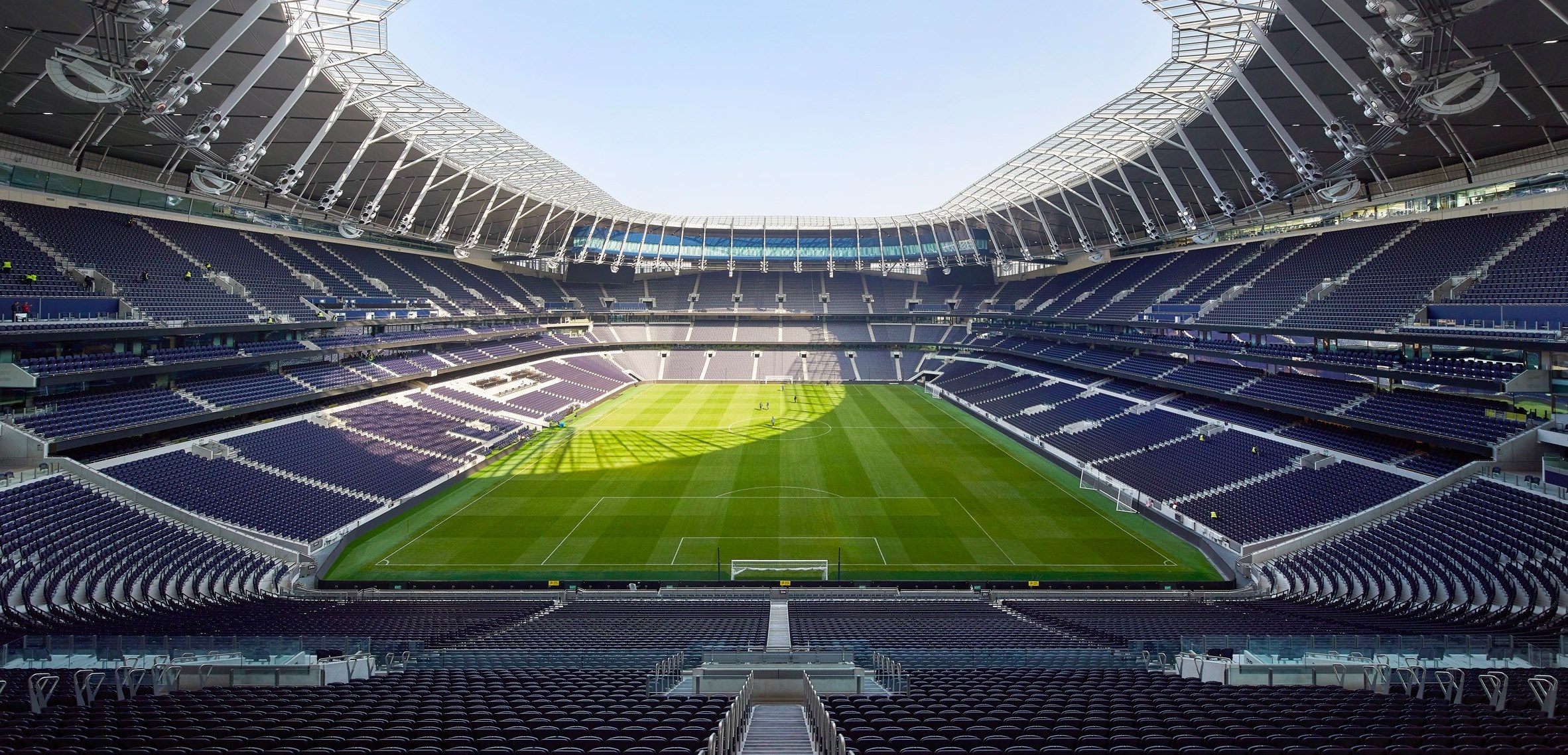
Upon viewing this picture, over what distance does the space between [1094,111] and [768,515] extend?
23.8 meters

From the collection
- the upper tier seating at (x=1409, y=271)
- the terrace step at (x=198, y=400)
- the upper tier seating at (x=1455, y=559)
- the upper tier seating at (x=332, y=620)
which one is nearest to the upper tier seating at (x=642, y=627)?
the upper tier seating at (x=332, y=620)

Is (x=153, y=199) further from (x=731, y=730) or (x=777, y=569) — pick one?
(x=731, y=730)

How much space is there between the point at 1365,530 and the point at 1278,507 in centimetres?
318

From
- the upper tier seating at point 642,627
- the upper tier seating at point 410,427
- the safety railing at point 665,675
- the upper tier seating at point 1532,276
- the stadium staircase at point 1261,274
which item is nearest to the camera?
the safety railing at point 665,675

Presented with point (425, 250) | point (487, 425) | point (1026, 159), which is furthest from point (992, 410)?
point (425, 250)

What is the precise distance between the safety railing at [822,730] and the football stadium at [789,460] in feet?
0.39

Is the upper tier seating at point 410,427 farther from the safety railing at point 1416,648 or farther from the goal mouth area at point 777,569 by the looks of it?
the safety railing at point 1416,648

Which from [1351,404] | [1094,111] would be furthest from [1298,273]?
[1094,111]

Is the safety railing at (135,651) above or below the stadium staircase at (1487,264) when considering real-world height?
below

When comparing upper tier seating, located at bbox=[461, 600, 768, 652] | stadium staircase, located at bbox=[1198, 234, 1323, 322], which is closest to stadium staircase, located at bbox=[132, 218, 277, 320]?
upper tier seating, located at bbox=[461, 600, 768, 652]

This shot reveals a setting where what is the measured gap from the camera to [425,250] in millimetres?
58781

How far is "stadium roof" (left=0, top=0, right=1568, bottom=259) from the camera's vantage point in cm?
1941

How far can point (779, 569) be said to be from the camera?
23438mm

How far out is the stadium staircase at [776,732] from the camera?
26.4ft
